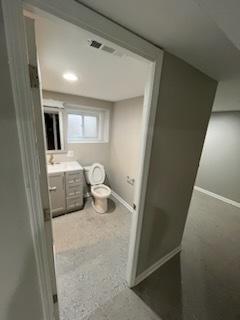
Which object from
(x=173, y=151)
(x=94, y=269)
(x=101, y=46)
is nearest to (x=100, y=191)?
(x=94, y=269)

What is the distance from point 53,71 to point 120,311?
2.48m

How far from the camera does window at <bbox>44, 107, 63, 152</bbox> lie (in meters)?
2.75

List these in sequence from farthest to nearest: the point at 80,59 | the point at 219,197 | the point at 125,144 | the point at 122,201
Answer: the point at 219,197, the point at 122,201, the point at 125,144, the point at 80,59

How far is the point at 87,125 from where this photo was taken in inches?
131

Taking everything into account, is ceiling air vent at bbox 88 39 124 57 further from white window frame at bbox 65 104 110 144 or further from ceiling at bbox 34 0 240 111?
white window frame at bbox 65 104 110 144

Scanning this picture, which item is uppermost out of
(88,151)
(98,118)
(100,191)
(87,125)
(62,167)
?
(98,118)

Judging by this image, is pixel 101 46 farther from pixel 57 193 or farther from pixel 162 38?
pixel 57 193

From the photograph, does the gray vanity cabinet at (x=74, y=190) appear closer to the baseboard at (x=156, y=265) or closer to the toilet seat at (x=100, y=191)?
the toilet seat at (x=100, y=191)

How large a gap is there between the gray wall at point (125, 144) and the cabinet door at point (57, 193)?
123cm

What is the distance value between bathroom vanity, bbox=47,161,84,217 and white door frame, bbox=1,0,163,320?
1.67 m

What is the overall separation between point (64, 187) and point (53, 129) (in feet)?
3.72

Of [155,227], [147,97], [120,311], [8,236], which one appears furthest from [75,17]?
[120,311]

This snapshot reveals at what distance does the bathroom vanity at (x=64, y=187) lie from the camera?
2.45 m

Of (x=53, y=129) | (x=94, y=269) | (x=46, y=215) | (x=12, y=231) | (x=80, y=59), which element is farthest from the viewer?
(x=53, y=129)
